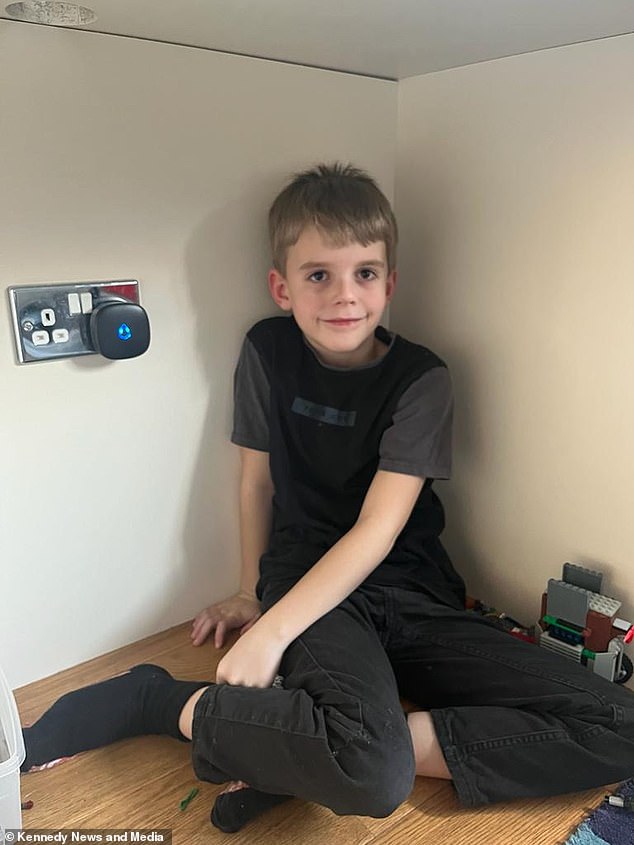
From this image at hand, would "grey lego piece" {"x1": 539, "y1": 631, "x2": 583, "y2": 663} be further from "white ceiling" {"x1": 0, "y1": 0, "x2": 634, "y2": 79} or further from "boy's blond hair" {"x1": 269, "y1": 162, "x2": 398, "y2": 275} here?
"white ceiling" {"x1": 0, "y1": 0, "x2": 634, "y2": 79}

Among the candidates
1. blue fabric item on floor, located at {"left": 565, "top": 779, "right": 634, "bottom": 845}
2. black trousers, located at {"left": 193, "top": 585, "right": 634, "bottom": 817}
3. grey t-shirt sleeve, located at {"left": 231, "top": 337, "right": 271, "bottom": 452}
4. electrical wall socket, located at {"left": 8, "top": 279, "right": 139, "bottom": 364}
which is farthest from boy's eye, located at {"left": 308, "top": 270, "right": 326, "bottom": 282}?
blue fabric item on floor, located at {"left": 565, "top": 779, "right": 634, "bottom": 845}

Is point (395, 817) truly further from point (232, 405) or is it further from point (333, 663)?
point (232, 405)

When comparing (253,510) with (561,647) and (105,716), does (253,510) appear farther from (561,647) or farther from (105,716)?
(561,647)

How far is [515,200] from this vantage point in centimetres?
100

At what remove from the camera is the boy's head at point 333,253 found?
0.99m

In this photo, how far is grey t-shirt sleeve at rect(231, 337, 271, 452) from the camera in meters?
1.06

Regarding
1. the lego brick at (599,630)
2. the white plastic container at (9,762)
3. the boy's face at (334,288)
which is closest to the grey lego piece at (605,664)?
the lego brick at (599,630)

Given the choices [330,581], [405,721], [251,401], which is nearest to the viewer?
[405,721]

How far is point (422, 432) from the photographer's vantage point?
1.00 meters

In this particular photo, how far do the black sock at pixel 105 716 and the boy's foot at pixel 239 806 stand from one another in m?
0.11

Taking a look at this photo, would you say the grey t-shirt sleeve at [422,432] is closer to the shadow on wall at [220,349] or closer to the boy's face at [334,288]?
the boy's face at [334,288]

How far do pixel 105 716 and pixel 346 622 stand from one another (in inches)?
11.7

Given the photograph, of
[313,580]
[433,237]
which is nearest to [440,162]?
[433,237]

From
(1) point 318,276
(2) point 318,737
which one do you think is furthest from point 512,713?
(1) point 318,276
